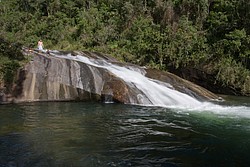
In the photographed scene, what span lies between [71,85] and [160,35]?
11.2m

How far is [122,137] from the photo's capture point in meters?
10.8

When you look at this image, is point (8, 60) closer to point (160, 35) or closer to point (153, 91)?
point (153, 91)

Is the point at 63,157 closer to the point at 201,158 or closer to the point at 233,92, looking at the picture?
the point at 201,158

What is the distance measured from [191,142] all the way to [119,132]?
8.26 feet

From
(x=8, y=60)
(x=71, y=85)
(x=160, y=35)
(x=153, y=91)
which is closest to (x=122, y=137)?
(x=153, y=91)

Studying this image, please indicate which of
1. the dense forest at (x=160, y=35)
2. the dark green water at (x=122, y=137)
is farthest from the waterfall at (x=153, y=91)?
the dense forest at (x=160, y=35)

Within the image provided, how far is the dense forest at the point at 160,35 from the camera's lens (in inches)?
915

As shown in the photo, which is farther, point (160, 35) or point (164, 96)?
point (160, 35)

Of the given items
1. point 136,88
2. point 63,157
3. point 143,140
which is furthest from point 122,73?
point 63,157

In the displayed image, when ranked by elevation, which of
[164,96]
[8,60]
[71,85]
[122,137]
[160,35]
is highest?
[160,35]

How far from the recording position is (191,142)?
10.3 m

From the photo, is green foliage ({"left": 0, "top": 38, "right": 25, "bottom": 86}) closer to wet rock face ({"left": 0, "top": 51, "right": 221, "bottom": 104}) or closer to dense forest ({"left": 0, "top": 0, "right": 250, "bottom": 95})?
dense forest ({"left": 0, "top": 0, "right": 250, "bottom": 95})

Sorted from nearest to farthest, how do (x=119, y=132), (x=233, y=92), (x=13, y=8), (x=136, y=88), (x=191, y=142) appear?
(x=191, y=142), (x=119, y=132), (x=136, y=88), (x=233, y=92), (x=13, y=8)

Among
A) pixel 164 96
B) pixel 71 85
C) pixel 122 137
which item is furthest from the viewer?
pixel 71 85
